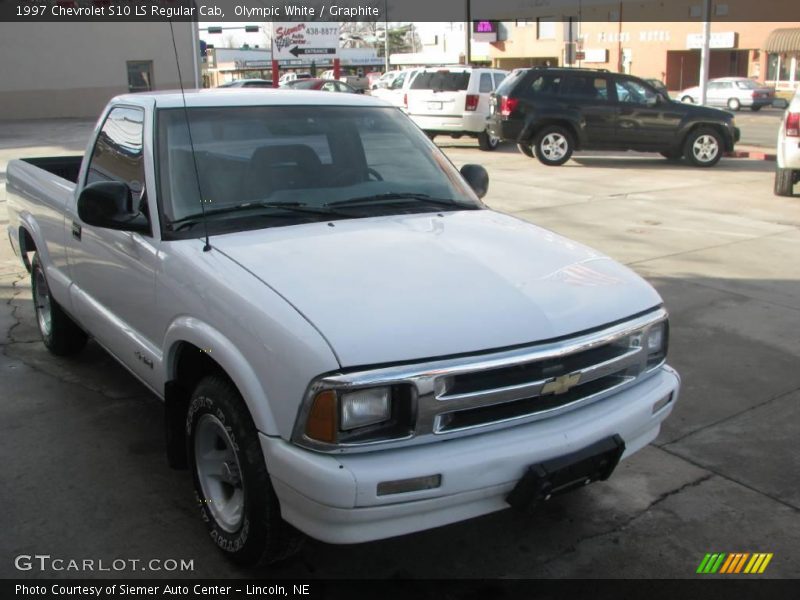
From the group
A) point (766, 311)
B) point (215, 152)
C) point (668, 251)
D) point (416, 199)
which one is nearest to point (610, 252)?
point (668, 251)

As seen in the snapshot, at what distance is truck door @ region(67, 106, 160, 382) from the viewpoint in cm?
373

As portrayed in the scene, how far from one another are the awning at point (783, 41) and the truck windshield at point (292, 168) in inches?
1952

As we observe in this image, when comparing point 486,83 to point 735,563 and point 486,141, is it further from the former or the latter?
point 735,563

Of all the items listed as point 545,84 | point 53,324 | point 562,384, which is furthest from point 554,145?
point 562,384

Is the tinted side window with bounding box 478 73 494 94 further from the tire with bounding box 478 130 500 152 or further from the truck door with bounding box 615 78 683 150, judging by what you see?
the truck door with bounding box 615 78 683 150

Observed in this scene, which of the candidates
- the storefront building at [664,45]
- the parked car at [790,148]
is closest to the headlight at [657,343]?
the parked car at [790,148]

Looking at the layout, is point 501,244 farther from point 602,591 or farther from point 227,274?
point 602,591

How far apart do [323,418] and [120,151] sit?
2370mm

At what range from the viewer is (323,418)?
8.63 ft

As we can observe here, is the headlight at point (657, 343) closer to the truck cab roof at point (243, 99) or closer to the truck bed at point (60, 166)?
the truck cab roof at point (243, 99)

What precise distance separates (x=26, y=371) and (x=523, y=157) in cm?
1409

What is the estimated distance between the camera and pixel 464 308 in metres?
2.89

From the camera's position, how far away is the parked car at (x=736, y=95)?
37.4 metres

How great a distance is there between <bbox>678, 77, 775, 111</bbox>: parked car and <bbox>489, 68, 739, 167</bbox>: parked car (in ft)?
75.0
